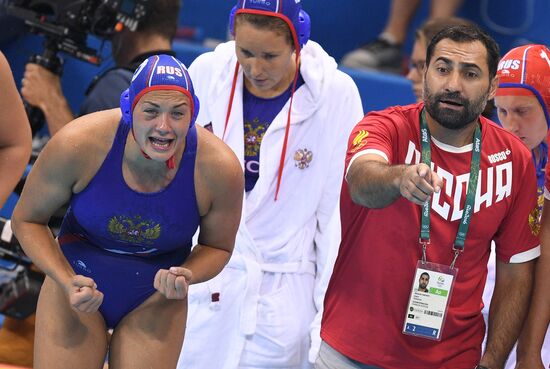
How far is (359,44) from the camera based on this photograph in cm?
659

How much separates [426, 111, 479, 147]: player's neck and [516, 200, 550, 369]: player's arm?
1.38ft

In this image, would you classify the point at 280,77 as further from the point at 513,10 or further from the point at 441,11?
the point at 513,10

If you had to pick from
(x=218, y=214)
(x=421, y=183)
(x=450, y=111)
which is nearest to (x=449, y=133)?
(x=450, y=111)

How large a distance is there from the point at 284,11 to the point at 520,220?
1098mm

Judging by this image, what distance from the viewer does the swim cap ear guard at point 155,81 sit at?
3189 millimetres

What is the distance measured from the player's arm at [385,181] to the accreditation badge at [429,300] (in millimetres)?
343

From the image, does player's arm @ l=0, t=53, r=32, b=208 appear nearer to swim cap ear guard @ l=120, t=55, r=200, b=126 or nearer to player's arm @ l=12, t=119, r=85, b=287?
player's arm @ l=12, t=119, r=85, b=287

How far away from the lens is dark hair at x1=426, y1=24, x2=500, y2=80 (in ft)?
10.6

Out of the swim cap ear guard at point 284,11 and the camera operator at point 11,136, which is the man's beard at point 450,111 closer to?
the swim cap ear guard at point 284,11

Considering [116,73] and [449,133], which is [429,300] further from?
[116,73]

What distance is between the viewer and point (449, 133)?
3.24 metres

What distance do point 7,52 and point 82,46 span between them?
1.50 meters

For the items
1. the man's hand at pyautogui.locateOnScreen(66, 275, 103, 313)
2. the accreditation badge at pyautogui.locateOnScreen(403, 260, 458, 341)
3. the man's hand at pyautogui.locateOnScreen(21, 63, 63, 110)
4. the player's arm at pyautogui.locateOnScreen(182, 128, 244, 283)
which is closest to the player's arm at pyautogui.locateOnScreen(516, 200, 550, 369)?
the accreditation badge at pyautogui.locateOnScreen(403, 260, 458, 341)

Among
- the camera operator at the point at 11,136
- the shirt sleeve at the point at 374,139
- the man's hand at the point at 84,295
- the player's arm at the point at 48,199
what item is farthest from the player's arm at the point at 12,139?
the shirt sleeve at the point at 374,139
